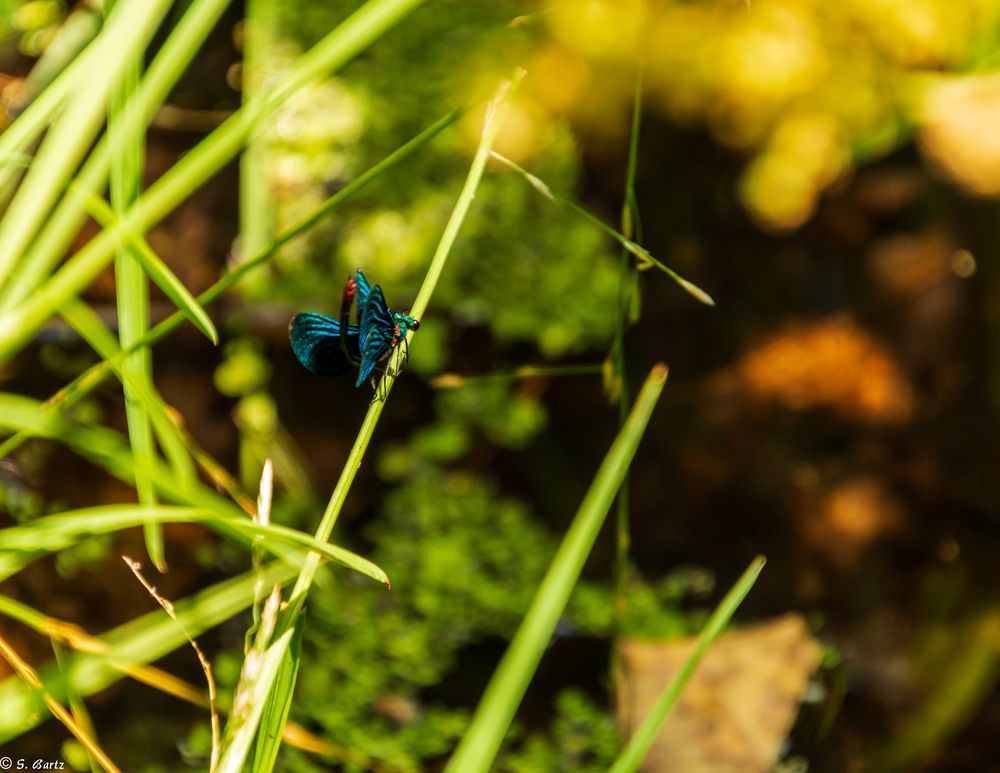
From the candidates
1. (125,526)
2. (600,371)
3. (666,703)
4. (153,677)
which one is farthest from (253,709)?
(600,371)

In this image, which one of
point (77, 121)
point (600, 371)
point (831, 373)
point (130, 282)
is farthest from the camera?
point (831, 373)

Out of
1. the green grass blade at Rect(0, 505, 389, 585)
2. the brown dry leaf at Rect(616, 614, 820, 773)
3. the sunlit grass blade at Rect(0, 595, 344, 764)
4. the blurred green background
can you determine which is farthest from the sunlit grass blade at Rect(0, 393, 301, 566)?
the brown dry leaf at Rect(616, 614, 820, 773)

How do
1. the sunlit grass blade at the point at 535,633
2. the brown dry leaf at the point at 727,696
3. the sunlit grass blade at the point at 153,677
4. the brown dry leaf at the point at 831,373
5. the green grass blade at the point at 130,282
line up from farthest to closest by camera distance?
the brown dry leaf at the point at 831,373
the brown dry leaf at the point at 727,696
the sunlit grass blade at the point at 153,677
the green grass blade at the point at 130,282
the sunlit grass blade at the point at 535,633

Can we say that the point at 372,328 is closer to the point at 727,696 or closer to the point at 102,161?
the point at 102,161

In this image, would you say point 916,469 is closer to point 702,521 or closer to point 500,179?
point 702,521

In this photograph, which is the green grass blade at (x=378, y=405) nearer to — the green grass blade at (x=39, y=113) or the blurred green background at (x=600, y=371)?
the green grass blade at (x=39, y=113)

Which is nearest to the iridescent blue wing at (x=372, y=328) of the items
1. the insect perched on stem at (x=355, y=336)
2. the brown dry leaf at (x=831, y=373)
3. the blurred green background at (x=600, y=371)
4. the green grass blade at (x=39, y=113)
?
the insect perched on stem at (x=355, y=336)

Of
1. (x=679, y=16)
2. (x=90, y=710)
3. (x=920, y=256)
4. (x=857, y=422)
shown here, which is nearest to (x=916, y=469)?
(x=857, y=422)

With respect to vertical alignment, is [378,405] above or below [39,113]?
below
